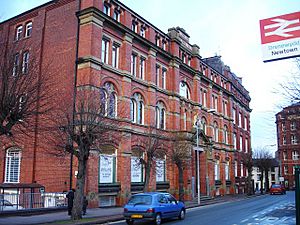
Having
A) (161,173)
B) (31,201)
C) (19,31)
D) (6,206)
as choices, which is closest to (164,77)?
(161,173)

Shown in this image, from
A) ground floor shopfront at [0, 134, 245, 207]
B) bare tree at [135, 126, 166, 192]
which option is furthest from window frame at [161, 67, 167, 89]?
bare tree at [135, 126, 166, 192]

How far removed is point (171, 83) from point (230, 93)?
19317 millimetres

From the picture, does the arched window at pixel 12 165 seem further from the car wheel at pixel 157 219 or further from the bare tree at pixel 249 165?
the bare tree at pixel 249 165

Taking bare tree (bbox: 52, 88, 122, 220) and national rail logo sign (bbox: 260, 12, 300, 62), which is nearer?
national rail logo sign (bbox: 260, 12, 300, 62)

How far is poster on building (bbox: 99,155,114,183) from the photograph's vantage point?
26839 millimetres

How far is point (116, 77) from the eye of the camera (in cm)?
2909

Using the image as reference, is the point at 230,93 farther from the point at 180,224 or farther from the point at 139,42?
the point at 180,224

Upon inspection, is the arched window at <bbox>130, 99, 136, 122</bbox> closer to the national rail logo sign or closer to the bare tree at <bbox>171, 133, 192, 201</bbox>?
the bare tree at <bbox>171, 133, 192, 201</bbox>

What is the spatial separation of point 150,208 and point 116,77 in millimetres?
14289

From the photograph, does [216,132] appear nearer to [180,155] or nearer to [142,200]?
[180,155]

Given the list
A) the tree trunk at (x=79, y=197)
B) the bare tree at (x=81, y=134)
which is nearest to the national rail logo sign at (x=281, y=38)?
the bare tree at (x=81, y=134)

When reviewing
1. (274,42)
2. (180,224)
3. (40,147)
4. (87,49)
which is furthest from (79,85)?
(274,42)

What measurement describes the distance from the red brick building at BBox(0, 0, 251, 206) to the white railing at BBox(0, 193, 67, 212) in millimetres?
1871

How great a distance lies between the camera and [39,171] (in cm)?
2788
